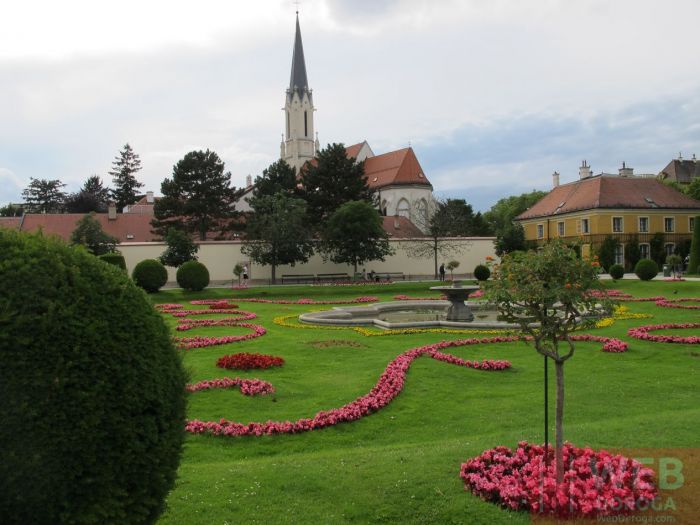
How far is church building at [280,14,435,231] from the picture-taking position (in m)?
67.8

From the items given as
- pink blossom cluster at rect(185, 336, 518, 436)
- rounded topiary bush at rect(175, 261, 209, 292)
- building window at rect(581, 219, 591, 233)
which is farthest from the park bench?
pink blossom cluster at rect(185, 336, 518, 436)

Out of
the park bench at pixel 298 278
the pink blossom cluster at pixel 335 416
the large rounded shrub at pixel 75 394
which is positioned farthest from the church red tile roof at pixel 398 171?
the large rounded shrub at pixel 75 394

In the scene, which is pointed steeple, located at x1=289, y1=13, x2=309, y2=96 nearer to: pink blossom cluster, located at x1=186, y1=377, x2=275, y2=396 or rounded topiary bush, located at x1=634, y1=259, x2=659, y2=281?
rounded topiary bush, located at x1=634, y1=259, x2=659, y2=281

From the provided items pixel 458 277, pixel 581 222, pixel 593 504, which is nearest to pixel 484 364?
pixel 593 504

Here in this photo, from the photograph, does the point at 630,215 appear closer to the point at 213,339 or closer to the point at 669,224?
the point at 669,224

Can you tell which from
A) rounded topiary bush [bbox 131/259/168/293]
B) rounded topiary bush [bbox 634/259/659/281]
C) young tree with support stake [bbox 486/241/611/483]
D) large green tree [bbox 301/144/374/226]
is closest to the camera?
young tree with support stake [bbox 486/241/611/483]

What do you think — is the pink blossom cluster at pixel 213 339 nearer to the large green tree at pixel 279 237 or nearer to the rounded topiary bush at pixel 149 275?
the rounded topiary bush at pixel 149 275

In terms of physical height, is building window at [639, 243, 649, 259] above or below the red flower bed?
above

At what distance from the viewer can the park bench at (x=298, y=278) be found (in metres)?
42.7

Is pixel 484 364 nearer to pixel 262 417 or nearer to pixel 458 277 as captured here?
pixel 262 417

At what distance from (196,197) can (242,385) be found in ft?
140

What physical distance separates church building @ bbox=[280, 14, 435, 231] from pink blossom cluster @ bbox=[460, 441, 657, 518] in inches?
2060

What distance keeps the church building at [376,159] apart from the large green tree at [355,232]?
17.7 metres

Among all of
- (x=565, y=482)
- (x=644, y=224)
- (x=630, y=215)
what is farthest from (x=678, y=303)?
(x=644, y=224)
